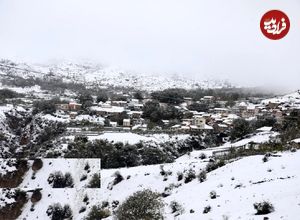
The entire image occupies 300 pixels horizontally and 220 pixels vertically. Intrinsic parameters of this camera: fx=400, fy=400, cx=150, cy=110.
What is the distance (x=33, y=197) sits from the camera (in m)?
26.2

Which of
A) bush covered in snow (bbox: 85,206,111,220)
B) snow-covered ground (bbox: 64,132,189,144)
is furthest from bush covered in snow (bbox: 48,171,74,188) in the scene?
snow-covered ground (bbox: 64,132,189,144)

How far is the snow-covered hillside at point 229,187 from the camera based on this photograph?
1961cm

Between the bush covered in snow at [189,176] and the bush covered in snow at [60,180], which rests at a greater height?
the bush covered in snow at [60,180]

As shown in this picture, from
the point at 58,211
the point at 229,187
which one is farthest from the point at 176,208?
the point at 58,211

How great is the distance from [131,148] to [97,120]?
2550 centimetres

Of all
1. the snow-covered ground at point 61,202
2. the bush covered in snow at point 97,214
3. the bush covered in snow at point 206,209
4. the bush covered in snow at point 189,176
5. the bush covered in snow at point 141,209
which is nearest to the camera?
the bush covered in snow at point 206,209

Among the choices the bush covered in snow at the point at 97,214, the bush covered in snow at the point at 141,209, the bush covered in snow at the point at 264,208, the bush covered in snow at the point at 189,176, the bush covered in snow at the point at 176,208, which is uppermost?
the bush covered in snow at the point at 264,208

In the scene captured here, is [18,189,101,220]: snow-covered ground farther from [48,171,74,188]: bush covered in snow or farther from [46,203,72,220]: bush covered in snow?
[48,171,74,188]: bush covered in snow

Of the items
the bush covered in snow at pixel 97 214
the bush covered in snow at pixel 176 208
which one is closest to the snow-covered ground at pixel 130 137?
the bush covered in snow at pixel 97 214

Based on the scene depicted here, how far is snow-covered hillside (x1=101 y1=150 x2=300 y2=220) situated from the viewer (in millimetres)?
19609

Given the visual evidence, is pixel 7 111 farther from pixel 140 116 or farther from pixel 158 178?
pixel 158 178

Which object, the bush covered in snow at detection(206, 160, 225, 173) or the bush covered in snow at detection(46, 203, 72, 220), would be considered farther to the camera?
the bush covered in snow at detection(206, 160, 225, 173)

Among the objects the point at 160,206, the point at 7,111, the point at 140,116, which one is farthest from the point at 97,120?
the point at 160,206

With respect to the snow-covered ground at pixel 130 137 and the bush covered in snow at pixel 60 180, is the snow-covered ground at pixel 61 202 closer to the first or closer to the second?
the bush covered in snow at pixel 60 180
